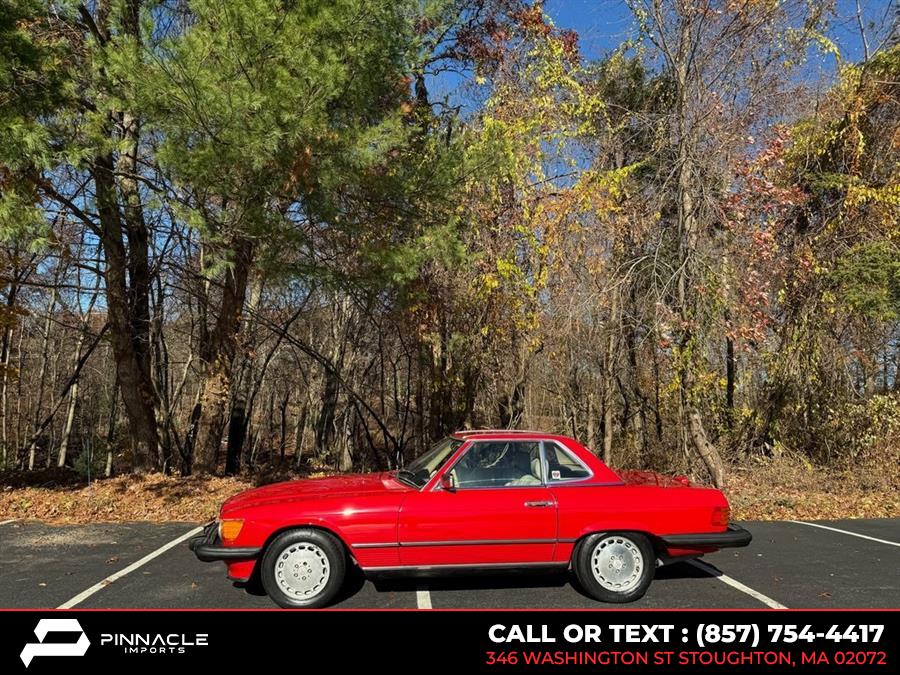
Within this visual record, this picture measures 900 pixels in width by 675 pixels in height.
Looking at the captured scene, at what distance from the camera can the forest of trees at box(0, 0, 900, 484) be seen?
7230 millimetres

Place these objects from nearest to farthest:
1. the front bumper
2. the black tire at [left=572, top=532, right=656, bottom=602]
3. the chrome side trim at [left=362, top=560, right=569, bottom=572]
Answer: the front bumper < the chrome side trim at [left=362, top=560, right=569, bottom=572] < the black tire at [left=572, top=532, right=656, bottom=602]

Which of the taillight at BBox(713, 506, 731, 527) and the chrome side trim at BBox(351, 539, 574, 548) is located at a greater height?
the taillight at BBox(713, 506, 731, 527)

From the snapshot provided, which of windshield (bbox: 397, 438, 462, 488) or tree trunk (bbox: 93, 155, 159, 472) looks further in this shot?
tree trunk (bbox: 93, 155, 159, 472)

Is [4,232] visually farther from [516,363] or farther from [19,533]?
[516,363]

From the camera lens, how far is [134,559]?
6.11 m

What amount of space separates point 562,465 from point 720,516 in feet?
4.26

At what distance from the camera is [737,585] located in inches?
208

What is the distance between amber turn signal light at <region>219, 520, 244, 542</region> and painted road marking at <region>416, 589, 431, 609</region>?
4.65ft

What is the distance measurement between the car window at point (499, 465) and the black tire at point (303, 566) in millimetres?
1053

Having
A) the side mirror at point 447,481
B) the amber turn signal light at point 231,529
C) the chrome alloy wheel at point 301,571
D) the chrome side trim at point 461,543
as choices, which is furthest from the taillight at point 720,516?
the amber turn signal light at point 231,529

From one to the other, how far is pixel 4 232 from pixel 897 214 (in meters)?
14.8

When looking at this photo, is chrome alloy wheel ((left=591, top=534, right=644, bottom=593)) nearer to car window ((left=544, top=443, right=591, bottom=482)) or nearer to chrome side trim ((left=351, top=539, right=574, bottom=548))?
chrome side trim ((left=351, top=539, right=574, bottom=548))
